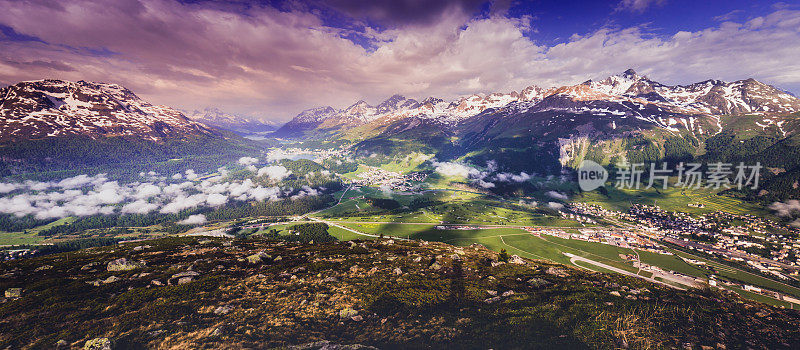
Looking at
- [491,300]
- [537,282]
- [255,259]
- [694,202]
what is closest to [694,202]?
[694,202]

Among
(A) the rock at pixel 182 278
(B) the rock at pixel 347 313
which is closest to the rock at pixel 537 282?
(B) the rock at pixel 347 313

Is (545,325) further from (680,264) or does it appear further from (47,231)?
(47,231)

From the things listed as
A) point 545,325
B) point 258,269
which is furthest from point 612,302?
point 258,269

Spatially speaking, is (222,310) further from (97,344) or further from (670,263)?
(670,263)

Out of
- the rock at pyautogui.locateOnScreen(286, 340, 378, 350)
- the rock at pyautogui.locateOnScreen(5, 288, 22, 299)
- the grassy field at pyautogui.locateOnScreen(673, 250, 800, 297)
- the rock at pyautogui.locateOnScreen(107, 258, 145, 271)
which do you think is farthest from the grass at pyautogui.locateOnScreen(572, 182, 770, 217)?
the rock at pyautogui.locateOnScreen(5, 288, 22, 299)

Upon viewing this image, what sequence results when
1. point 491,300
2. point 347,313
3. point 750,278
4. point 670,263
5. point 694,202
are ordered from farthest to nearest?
1. point 694,202
2. point 670,263
3. point 750,278
4. point 491,300
5. point 347,313
